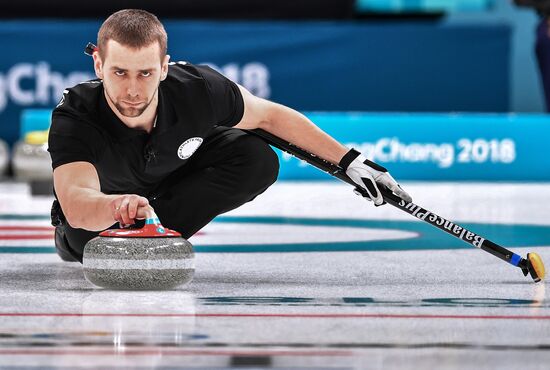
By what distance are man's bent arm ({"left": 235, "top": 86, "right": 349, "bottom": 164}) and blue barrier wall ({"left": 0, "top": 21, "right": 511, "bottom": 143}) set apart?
25.6 feet

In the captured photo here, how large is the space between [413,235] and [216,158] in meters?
1.84

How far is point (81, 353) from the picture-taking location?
3092 mm

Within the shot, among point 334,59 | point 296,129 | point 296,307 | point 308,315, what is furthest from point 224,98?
point 334,59

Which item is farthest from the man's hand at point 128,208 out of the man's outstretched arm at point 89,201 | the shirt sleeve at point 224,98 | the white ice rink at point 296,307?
the shirt sleeve at point 224,98

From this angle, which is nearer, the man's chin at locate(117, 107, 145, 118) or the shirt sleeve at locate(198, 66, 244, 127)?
the man's chin at locate(117, 107, 145, 118)

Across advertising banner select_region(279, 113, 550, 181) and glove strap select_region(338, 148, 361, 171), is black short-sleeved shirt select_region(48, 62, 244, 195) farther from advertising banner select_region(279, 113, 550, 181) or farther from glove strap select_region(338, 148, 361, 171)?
advertising banner select_region(279, 113, 550, 181)

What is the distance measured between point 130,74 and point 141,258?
24.1 inches

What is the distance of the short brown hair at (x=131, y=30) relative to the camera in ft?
13.9

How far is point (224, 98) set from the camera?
4789 mm

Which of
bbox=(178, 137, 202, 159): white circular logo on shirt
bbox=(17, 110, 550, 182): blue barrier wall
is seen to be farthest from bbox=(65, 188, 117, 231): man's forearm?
bbox=(17, 110, 550, 182): blue barrier wall

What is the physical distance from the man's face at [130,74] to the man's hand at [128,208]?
391 millimetres

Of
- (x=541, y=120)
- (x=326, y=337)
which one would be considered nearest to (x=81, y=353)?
(x=326, y=337)

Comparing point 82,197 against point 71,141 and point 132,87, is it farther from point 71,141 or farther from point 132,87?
point 132,87

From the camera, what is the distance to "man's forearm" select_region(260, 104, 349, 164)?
497 centimetres
